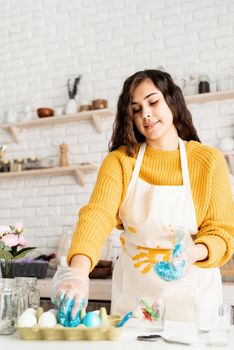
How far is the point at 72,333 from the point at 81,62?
131 inches

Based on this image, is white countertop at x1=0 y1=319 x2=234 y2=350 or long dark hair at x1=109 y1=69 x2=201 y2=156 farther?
long dark hair at x1=109 y1=69 x2=201 y2=156

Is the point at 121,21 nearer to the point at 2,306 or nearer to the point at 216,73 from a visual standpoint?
the point at 216,73

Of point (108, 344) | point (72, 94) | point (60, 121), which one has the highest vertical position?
point (72, 94)

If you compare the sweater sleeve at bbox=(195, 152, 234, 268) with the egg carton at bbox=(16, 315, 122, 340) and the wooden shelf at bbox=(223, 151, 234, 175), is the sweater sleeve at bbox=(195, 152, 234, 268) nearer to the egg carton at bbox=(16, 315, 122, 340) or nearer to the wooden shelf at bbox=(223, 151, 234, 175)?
the egg carton at bbox=(16, 315, 122, 340)

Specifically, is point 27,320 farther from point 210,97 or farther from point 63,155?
point 63,155

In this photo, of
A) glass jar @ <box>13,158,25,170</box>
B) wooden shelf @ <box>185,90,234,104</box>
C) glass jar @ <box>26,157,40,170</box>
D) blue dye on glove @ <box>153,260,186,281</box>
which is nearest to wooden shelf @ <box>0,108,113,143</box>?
glass jar @ <box>13,158,25,170</box>

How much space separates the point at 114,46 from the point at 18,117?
1025 millimetres

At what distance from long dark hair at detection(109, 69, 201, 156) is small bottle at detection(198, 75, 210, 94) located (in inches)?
66.8

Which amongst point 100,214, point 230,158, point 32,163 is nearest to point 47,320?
point 100,214

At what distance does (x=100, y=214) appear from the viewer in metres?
1.70

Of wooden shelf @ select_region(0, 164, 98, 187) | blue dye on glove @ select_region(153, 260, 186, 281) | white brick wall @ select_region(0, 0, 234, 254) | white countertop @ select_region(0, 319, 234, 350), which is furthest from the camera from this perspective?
wooden shelf @ select_region(0, 164, 98, 187)

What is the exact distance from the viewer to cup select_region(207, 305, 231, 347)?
1.15 m

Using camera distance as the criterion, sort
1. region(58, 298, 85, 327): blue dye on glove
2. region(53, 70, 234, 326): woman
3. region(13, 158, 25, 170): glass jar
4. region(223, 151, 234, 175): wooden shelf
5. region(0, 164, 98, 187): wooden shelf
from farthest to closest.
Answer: region(13, 158, 25, 170): glass jar
region(0, 164, 98, 187): wooden shelf
region(223, 151, 234, 175): wooden shelf
region(53, 70, 234, 326): woman
region(58, 298, 85, 327): blue dye on glove

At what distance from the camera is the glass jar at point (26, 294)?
140 cm
